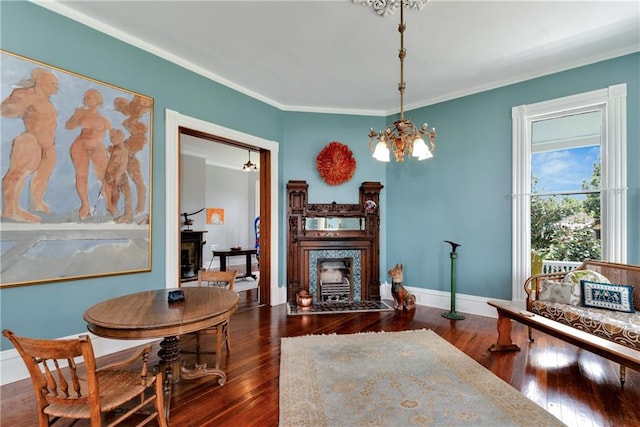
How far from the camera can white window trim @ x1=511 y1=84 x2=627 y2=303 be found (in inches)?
129

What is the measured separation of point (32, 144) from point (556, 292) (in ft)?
16.3

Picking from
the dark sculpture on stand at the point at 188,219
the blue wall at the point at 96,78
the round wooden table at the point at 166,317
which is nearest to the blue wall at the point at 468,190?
the blue wall at the point at 96,78

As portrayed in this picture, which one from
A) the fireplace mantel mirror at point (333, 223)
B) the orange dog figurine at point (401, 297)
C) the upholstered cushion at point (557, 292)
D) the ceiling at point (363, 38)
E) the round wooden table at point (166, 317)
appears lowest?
the orange dog figurine at point (401, 297)

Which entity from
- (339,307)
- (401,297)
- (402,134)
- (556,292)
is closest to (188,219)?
(339,307)

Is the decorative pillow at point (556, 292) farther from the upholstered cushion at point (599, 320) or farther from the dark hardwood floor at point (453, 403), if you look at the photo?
the dark hardwood floor at point (453, 403)

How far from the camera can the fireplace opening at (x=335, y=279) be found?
4.91 meters

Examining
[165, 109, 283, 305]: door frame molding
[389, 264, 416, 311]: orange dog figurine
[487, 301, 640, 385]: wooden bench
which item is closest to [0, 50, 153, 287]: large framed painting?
[165, 109, 283, 305]: door frame molding

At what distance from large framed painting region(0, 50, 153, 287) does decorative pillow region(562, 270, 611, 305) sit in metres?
4.32

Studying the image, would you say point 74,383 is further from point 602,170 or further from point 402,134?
point 602,170

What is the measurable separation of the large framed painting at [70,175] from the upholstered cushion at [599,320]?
13.4 feet

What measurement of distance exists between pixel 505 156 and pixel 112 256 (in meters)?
4.78

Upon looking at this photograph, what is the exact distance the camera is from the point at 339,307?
452 cm

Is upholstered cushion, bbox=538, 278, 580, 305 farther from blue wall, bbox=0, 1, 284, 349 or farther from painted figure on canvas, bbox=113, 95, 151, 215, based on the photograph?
painted figure on canvas, bbox=113, 95, 151, 215

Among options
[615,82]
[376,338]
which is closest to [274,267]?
[376,338]
